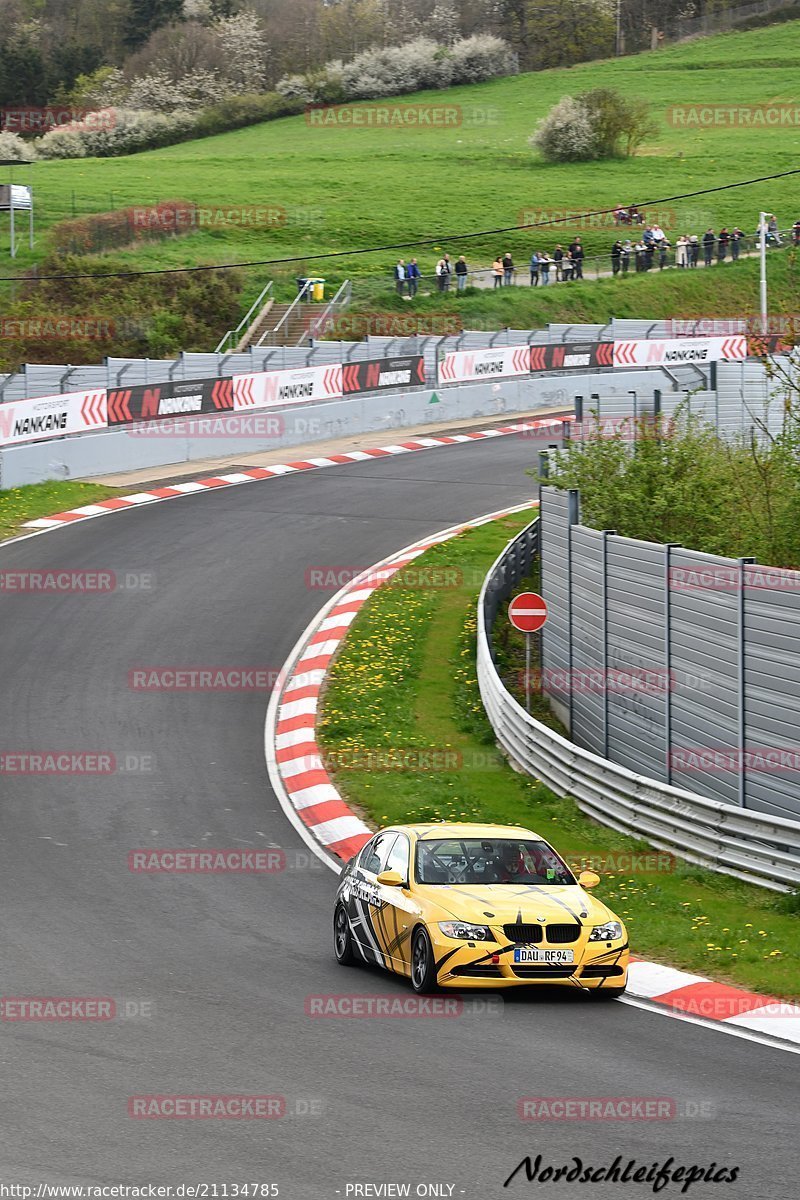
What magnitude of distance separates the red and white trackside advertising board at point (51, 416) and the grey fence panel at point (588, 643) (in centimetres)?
1647

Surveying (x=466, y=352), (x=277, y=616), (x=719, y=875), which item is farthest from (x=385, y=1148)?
(x=466, y=352)

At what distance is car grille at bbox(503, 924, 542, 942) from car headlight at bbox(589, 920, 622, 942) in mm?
376

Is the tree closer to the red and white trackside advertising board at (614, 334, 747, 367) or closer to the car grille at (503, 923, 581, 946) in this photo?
the red and white trackside advertising board at (614, 334, 747, 367)

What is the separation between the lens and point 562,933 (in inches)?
443

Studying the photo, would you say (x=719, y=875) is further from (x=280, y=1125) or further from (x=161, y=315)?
(x=161, y=315)

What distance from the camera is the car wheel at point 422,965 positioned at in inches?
437

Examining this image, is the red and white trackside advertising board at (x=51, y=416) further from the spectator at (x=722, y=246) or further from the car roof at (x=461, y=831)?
the spectator at (x=722, y=246)

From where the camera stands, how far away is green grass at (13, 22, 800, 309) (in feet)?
239

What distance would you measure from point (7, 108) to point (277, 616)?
106741mm

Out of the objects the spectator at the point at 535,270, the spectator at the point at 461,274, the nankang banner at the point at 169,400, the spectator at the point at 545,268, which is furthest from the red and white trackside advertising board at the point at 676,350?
the nankang banner at the point at 169,400

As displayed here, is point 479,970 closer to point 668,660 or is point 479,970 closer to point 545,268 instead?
point 668,660

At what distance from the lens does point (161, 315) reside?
2253 inches

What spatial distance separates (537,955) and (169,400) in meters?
27.9

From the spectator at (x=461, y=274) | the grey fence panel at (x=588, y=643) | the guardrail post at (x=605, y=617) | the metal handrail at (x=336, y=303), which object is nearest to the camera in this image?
the guardrail post at (x=605, y=617)
